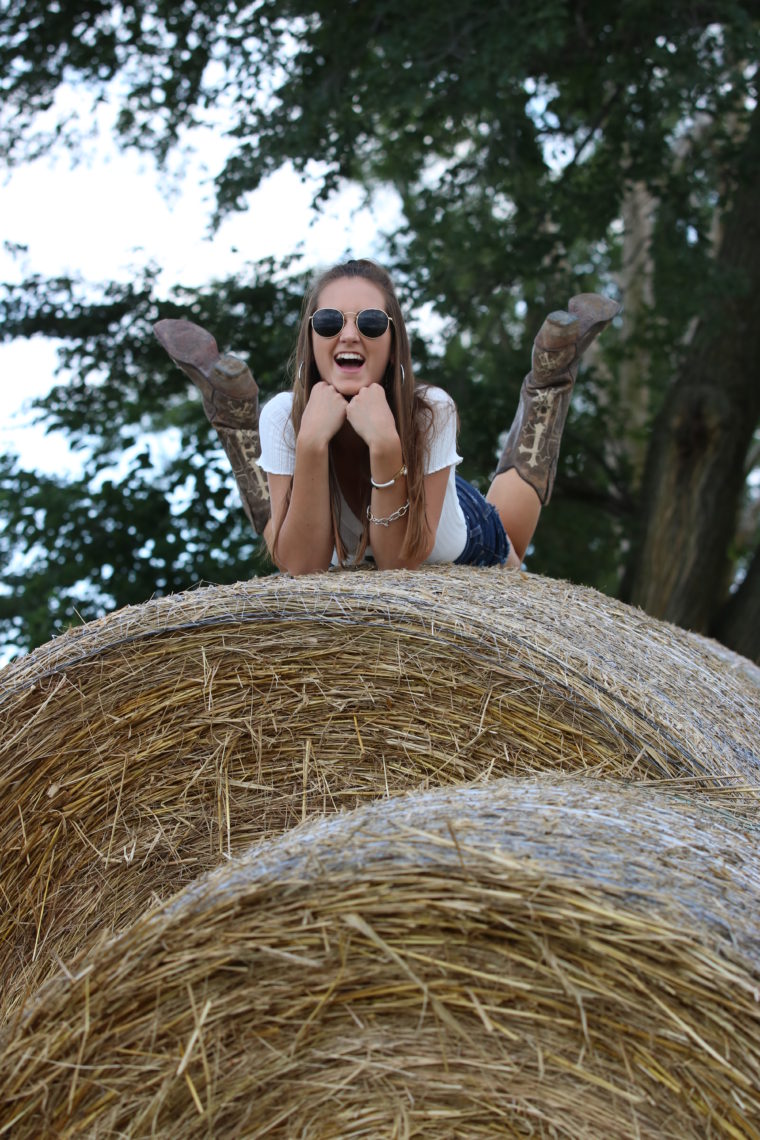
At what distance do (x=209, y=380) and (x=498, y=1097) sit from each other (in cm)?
301

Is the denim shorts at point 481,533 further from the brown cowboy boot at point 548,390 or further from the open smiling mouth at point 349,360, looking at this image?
the open smiling mouth at point 349,360

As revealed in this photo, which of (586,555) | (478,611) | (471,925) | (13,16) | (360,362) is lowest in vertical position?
(586,555)

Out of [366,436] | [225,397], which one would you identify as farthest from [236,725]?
[225,397]

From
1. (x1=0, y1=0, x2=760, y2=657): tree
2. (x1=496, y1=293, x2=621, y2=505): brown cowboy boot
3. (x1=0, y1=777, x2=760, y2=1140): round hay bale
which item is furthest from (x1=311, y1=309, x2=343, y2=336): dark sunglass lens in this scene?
(x1=0, y1=0, x2=760, y2=657): tree

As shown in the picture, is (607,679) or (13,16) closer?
(607,679)

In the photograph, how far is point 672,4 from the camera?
691 centimetres

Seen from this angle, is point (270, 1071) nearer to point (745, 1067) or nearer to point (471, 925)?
point (471, 925)

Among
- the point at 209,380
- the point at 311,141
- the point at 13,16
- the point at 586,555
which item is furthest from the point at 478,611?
the point at 586,555

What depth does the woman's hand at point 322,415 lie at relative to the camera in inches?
133

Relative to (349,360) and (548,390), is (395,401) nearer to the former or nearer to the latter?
(349,360)

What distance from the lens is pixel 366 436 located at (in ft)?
11.0

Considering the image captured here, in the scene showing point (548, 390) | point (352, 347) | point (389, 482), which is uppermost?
point (352, 347)

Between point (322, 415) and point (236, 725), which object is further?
point (322, 415)

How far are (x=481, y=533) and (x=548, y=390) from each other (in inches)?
28.7
